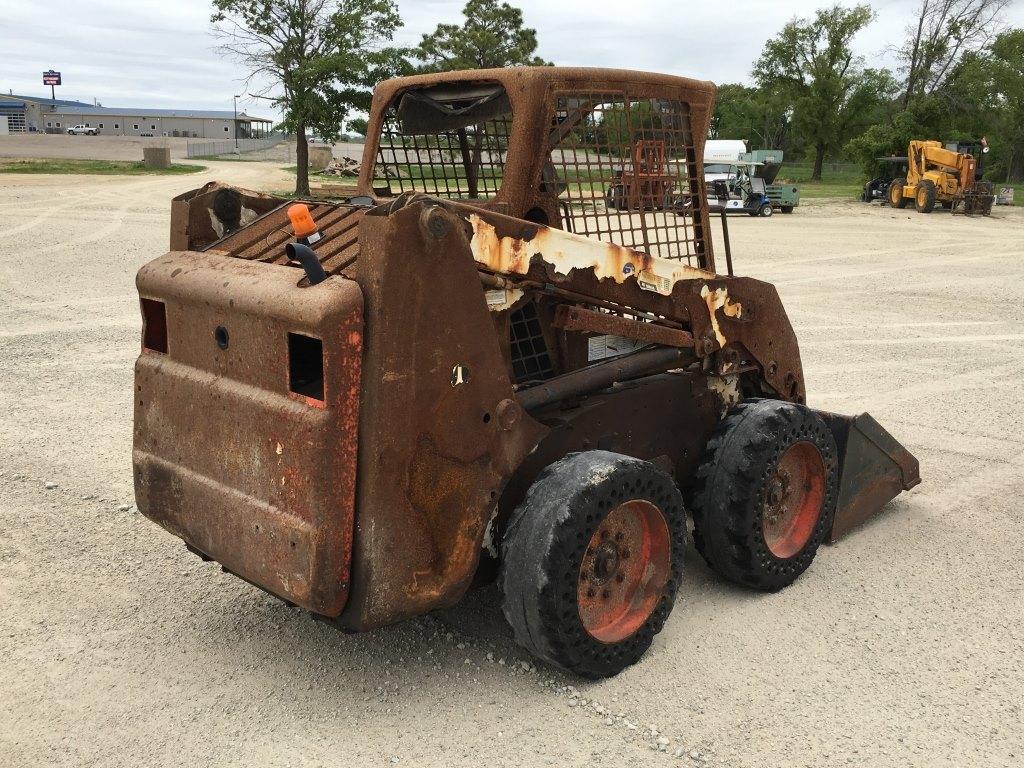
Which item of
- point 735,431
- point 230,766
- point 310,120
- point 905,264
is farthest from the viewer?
point 310,120

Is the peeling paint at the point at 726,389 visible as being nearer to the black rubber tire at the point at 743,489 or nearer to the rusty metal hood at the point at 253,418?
the black rubber tire at the point at 743,489

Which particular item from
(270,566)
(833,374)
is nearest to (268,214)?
(270,566)

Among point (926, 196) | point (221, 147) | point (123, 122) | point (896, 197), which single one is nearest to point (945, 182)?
point (926, 196)

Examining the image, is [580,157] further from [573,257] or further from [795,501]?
[795,501]

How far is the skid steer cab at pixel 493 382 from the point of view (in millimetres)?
3346

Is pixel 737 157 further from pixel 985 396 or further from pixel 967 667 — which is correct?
pixel 967 667

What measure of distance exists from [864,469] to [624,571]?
1.95 meters

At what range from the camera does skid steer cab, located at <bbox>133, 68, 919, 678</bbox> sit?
3.35 meters

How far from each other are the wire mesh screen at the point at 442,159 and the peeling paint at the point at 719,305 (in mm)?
1088

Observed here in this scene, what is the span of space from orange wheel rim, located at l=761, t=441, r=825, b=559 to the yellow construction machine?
29061mm

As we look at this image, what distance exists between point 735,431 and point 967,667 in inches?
51.4

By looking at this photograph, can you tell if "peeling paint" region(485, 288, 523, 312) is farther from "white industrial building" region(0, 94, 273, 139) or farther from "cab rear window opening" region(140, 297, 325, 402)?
"white industrial building" region(0, 94, 273, 139)

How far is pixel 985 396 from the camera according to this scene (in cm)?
834

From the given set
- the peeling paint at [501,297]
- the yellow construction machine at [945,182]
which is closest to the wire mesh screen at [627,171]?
the peeling paint at [501,297]
